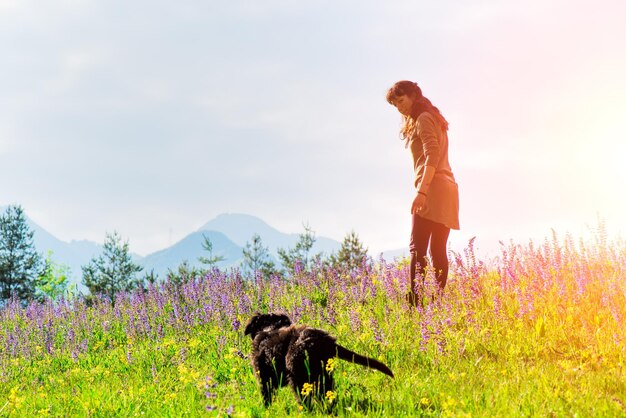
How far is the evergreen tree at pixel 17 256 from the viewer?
31469mm

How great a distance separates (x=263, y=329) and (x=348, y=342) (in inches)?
62.4

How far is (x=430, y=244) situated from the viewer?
7156 millimetres

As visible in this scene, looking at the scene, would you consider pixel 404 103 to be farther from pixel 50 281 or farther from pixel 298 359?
pixel 50 281

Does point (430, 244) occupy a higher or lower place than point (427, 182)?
lower

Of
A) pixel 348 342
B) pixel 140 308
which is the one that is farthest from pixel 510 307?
pixel 140 308

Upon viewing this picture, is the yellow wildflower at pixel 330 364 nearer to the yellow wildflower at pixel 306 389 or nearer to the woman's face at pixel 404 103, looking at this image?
the yellow wildflower at pixel 306 389

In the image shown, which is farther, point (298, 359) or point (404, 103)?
point (404, 103)

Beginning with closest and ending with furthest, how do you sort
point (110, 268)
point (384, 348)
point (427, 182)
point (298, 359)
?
point (298, 359), point (384, 348), point (427, 182), point (110, 268)

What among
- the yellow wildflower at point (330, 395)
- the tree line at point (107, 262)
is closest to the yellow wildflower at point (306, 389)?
the yellow wildflower at point (330, 395)

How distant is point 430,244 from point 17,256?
32.2 meters

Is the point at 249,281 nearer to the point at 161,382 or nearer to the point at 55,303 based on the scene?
the point at 161,382

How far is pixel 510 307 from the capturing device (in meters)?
6.87

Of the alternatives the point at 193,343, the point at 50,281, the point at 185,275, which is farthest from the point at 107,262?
the point at 193,343

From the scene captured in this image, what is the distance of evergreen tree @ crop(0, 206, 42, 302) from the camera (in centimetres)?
3147
